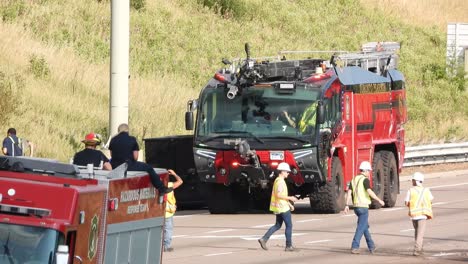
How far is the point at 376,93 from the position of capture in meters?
30.9

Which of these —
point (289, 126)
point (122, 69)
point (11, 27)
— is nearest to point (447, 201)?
point (289, 126)

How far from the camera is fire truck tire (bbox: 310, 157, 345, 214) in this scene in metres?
28.2

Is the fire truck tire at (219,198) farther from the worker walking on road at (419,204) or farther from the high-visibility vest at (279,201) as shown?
the worker walking on road at (419,204)

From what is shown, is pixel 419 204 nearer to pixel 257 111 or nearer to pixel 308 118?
pixel 308 118

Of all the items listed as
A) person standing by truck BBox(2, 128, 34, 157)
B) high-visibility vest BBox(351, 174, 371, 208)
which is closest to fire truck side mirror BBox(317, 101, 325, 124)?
high-visibility vest BBox(351, 174, 371, 208)

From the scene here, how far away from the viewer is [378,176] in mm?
30672

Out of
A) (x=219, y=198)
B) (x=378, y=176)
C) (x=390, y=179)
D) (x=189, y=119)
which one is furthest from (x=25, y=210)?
(x=390, y=179)

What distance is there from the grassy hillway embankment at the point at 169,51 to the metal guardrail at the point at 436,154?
2.08m

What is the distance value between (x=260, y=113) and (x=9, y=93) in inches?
431

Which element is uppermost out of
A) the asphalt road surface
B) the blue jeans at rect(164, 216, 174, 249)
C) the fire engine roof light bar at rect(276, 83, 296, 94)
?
the fire engine roof light bar at rect(276, 83, 296, 94)

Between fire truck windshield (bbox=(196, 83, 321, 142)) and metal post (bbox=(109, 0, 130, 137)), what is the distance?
216 cm

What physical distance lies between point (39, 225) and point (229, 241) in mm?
13187

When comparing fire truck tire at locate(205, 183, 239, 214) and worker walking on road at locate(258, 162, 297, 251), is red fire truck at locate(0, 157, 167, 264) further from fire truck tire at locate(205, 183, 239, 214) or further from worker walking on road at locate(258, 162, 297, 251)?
fire truck tire at locate(205, 183, 239, 214)

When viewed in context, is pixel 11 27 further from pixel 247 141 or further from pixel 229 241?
pixel 229 241
